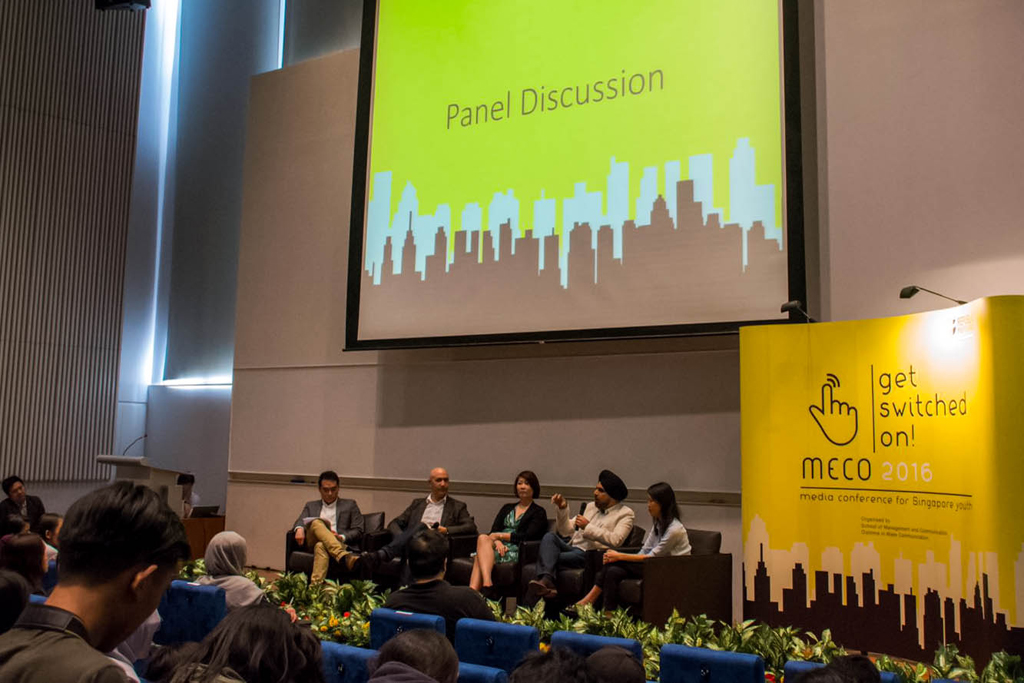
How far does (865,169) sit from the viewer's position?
6.05m

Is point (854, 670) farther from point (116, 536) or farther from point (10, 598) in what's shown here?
point (10, 598)

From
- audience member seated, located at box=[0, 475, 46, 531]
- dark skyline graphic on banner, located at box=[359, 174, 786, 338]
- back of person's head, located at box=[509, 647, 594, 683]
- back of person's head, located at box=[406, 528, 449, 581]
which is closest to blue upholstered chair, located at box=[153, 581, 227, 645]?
back of person's head, located at box=[406, 528, 449, 581]

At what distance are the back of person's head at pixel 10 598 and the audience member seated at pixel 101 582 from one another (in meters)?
1.91

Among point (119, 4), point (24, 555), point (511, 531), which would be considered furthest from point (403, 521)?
point (119, 4)

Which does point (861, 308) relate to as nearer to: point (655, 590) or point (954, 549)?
point (954, 549)

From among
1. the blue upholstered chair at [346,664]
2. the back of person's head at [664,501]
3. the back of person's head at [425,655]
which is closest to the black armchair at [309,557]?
the back of person's head at [664,501]

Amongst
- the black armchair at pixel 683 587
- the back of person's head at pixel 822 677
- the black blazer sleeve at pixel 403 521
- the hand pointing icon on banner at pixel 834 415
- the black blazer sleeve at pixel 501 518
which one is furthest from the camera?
the black blazer sleeve at pixel 403 521

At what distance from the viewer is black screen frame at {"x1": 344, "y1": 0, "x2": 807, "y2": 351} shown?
5.99 metres

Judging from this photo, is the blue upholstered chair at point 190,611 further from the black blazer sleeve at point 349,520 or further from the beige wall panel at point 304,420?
the beige wall panel at point 304,420

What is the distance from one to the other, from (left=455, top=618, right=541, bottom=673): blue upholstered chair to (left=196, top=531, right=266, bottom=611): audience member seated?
106cm

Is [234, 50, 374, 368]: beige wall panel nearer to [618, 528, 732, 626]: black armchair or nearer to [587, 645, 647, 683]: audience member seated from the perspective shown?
[618, 528, 732, 626]: black armchair

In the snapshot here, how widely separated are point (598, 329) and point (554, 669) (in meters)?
4.88

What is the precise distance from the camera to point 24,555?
363 cm

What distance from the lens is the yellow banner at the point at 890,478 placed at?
4480 millimetres
